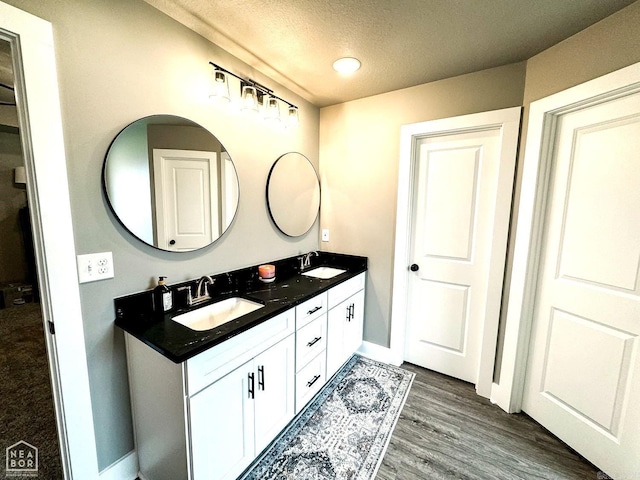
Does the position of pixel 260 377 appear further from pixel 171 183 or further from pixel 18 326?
pixel 18 326

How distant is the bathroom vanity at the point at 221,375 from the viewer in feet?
3.38

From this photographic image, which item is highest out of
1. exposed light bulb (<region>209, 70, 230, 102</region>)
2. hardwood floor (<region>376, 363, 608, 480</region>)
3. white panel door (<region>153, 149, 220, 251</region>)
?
exposed light bulb (<region>209, 70, 230, 102</region>)

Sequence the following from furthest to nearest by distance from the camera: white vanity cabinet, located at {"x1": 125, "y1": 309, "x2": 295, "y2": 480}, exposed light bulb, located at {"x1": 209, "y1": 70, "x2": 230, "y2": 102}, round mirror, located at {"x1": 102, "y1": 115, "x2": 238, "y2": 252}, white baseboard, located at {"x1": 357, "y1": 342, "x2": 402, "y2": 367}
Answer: white baseboard, located at {"x1": 357, "y1": 342, "x2": 402, "y2": 367} < exposed light bulb, located at {"x1": 209, "y1": 70, "x2": 230, "y2": 102} < round mirror, located at {"x1": 102, "y1": 115, "x2": 238, "y2": 252} < white vanity cabinet, located at {"x1": 125, "y1": 309, "x2": 295, "y2": 480}

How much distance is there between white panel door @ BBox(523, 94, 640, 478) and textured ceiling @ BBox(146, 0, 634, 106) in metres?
0.54

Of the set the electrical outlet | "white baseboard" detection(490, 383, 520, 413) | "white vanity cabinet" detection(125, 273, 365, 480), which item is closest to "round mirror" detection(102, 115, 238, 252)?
the electrical outlet

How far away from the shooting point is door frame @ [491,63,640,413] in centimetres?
152

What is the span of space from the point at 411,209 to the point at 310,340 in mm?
1360

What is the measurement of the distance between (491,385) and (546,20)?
2.33 m

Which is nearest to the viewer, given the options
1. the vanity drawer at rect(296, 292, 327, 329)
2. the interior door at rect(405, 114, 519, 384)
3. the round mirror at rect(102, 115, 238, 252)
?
the round mirror at rect(102, 115, 238, 252)

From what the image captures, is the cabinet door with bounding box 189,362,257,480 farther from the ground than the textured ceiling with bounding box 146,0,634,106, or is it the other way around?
the textured ceiling with bounding box 146,0,634,106

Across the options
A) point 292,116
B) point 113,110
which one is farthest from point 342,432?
point 292,116

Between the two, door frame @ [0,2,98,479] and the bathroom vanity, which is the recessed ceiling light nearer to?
door frame @ [0,2,98,479]

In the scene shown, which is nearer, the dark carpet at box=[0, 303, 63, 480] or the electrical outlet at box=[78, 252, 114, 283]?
the electrical outlet at box=[78, 252, 114, 283]

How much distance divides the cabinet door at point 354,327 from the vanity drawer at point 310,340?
1.17ft
